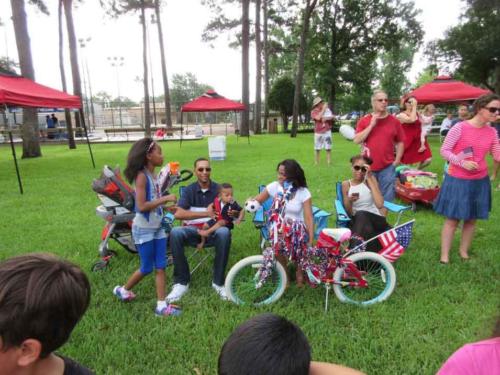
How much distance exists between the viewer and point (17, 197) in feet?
25.0

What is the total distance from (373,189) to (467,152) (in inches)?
38.4

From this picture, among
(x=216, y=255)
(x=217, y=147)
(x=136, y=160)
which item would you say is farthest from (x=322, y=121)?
(x=136, y=160)

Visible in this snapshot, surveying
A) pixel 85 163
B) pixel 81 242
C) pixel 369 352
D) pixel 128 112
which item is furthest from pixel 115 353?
pixel 128 112

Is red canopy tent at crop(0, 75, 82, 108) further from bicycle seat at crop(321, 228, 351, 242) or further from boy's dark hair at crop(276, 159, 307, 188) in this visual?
bicycle seat at crop(321, 228, 351, 242)

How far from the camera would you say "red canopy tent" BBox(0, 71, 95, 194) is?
25.5 feet

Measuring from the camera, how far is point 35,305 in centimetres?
109

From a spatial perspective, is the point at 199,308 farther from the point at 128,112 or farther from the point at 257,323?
the point at 128,112

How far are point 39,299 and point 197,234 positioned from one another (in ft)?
8.38

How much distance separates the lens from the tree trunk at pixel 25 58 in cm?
1348

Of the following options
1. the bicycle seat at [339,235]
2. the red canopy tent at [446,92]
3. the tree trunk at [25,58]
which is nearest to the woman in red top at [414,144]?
the bicycle seat at [339,235]

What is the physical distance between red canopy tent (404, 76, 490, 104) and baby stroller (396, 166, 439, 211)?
792 centimetres

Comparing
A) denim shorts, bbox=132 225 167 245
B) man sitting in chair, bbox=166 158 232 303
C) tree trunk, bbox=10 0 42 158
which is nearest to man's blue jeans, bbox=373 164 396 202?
man sitting in chair, bbox=166 158 232 303

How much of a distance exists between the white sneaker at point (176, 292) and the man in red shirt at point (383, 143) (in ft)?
8.75

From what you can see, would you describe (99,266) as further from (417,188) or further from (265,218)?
(417,188)
